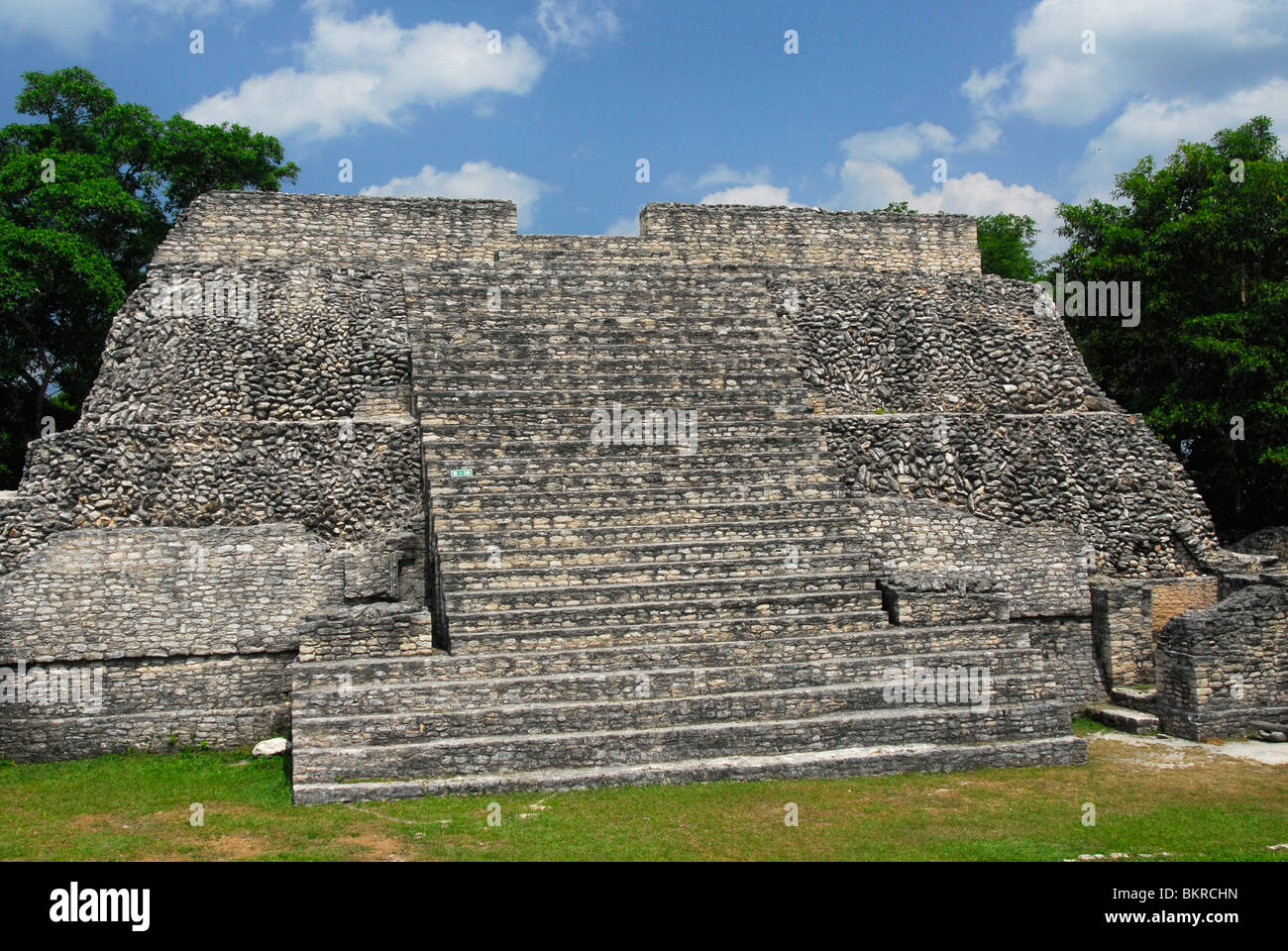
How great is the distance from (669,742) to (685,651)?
37.2 inches

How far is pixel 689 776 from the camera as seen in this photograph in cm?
852

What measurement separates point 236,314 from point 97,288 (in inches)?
225

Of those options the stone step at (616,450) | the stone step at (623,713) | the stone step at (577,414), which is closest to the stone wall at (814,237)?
the stone step at (577,414)

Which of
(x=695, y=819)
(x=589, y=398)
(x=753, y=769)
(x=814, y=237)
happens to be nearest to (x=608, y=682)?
(x=753, y=769)

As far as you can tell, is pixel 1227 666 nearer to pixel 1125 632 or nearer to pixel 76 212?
pixel 1125 632

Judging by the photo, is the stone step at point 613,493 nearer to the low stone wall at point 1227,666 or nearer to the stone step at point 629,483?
the stone step at point 629,483

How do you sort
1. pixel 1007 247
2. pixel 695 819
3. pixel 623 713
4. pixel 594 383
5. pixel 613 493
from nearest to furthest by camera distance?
pixel 695 819, pixel 623 713, pixel 613 493, pixel 594 383, pixel 1007 247

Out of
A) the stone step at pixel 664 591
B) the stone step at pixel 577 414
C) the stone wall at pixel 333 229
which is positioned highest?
the stone wall at pixel 333 229

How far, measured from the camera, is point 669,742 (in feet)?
28.6

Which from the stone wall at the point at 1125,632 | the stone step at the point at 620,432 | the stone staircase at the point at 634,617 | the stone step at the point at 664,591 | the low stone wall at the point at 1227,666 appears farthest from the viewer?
the stone wall at the point at 1125,632

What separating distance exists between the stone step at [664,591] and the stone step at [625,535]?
515 millimetres

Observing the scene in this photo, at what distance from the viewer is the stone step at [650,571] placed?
32.3 feet
